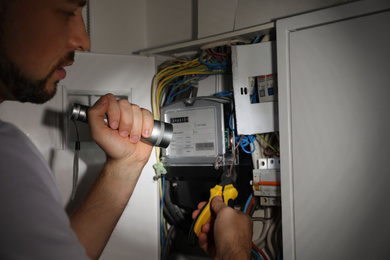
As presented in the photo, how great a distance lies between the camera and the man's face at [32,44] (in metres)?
0.55

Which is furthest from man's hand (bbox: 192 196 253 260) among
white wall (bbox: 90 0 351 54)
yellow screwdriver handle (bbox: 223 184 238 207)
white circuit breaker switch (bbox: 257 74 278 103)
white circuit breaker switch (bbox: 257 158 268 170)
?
white wall (bbox: 90 0 351 54)

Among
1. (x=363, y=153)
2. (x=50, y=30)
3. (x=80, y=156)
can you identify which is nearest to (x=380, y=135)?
(x=363, y=153)

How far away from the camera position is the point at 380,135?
2.53ft

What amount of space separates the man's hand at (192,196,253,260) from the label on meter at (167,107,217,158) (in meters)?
0.29

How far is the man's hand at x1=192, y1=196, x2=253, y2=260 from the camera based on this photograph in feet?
2.69

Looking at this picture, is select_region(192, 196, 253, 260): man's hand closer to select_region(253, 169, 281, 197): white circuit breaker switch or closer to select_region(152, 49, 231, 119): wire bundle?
select_region(253, 169, 281, 197): white circuit breaker switch

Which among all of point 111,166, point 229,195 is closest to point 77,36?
point 111,166

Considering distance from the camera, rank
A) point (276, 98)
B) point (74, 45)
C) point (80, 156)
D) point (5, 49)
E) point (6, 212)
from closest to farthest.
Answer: point (6, 212) < point (5, 49) < point (74, 45) < point (276, 98) < point (80, 156)

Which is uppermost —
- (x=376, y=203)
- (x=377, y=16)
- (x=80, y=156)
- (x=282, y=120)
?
(x=377, y=16)

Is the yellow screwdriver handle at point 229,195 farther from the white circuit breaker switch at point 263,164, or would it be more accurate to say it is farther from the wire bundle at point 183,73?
the wire bundle at point 183,73

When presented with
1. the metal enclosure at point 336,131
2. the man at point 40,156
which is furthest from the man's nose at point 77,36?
the metal enclosure at point 336,131

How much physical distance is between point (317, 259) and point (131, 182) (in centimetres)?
62

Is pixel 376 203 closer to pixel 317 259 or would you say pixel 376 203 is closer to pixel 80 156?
pixel 317 259

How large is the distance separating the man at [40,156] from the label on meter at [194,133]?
252 mm
